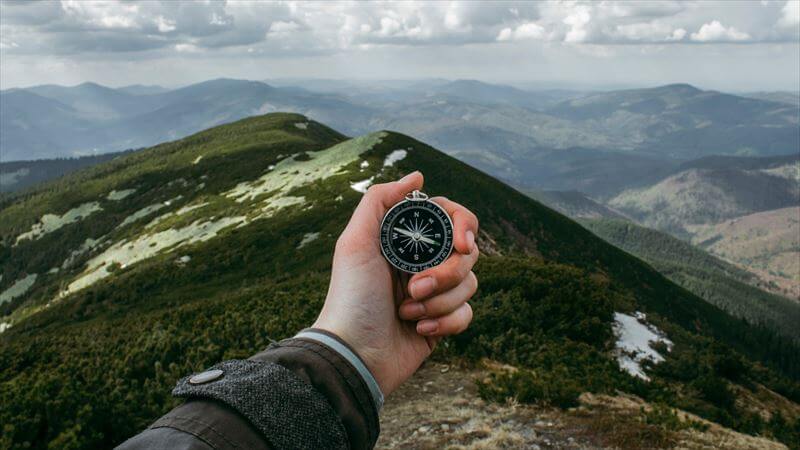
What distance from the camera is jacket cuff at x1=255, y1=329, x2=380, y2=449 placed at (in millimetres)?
3650

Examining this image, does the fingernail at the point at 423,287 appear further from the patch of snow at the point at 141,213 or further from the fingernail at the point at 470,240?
the patch of snow at the point at 141,213

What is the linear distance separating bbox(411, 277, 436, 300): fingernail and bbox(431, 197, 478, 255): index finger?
0.57 m

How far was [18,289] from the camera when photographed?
241ft

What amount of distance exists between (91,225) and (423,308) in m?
100

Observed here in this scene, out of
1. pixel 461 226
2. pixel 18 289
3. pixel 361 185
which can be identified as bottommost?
pixel 18 289

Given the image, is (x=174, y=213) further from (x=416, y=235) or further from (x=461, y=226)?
(x=461, y=226)

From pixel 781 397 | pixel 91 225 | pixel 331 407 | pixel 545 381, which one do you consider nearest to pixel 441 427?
pixel 545 381

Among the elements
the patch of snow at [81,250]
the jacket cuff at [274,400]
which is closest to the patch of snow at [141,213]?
the patch of snow at [81,250]

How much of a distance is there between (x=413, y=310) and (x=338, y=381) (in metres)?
1.83

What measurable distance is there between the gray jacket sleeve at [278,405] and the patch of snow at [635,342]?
16.0 meters

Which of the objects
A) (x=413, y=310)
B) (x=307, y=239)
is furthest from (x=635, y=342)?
(x=307, y=239)

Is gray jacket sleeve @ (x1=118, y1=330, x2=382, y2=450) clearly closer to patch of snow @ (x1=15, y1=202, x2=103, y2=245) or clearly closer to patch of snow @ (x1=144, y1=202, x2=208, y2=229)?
patch of snow @ (x1=144, y1=202, x2=208, y2=229)

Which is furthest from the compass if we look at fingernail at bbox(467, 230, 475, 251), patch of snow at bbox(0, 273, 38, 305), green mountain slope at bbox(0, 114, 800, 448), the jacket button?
patch of snow at bbox(0, 273, 38, 305)

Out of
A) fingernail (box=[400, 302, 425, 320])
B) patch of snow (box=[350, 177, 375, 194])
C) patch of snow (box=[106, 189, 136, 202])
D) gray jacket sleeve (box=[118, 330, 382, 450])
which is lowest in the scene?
patch of snow (box=[106, 189, 136, 202])
